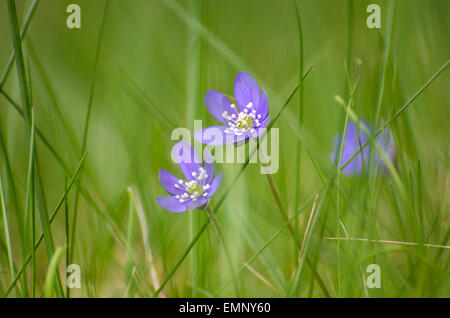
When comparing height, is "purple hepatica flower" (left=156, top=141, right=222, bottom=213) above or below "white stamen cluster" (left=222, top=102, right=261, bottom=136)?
below

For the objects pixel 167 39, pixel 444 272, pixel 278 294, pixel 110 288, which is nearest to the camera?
pixel 444 272

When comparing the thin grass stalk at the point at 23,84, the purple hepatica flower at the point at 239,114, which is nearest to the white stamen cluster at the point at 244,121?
the purple hepatica flower at the point at 239,114

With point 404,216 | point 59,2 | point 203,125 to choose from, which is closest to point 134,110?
point 203,125

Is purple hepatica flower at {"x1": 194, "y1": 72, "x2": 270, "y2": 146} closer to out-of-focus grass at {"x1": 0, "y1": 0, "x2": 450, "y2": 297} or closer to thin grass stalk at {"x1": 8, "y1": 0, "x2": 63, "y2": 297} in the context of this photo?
out-of-focus grass at {"x1": 0, "y1": 0, "x2": 450, "y2": 297}

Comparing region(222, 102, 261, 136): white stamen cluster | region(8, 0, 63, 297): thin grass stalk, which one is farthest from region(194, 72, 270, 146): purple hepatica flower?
region(8, 0, 63, 297): thin grass stalk

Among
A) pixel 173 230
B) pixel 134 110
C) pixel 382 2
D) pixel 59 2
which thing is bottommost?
pixel 173 230

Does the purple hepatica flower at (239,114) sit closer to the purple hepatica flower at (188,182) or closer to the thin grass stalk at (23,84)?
the purple hepatica flower at (188,182)

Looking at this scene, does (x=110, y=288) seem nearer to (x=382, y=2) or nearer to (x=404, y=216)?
(x=404, y=216)
